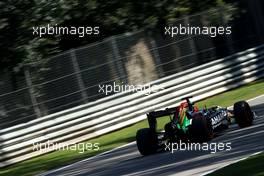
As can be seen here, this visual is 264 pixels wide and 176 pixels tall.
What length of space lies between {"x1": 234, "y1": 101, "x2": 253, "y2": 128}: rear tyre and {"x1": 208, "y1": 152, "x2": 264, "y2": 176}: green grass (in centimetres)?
335

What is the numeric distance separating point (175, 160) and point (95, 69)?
9.30m

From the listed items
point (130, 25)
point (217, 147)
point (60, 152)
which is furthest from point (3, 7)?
point (217, 147)

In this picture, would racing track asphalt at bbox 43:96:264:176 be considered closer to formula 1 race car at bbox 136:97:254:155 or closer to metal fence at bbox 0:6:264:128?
formula 1 race car at bbox 136:97:254:155

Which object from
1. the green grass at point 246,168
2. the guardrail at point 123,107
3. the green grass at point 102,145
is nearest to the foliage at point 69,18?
the guardrail at point 123,107

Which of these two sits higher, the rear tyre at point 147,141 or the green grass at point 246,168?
the rear tyre at point 147,141

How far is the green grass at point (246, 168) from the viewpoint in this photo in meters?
10.5

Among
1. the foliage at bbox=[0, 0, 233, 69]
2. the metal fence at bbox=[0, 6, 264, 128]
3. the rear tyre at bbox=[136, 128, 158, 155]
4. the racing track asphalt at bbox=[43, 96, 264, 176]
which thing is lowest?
the racing track asphalt at bbox=[43, 96, 264, 176]

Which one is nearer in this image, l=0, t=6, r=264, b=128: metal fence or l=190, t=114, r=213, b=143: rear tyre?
l=190, t=114, r=213, b=143: rear tyre

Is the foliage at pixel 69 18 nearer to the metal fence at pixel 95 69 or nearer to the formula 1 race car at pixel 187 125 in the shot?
the metal fence at pixel 95 69

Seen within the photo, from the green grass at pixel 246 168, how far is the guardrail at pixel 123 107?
8.92 meters

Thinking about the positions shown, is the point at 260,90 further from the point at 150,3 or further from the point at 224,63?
the point at 150,3

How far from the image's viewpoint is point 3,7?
21.2 m

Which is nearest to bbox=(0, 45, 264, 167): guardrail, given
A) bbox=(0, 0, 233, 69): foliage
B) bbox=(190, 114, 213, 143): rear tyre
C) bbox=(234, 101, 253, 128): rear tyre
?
bbox=(0, 0, 233, 69): foliage

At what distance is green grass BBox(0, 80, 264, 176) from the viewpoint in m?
17.0
